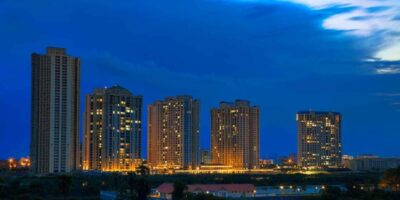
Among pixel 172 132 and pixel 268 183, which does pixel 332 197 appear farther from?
pixel 172 132

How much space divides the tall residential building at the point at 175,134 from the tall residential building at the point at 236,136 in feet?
40.5

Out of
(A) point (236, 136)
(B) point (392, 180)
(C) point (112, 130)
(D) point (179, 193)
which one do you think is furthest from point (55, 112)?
(A) point (236, 136)

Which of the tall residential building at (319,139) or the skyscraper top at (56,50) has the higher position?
the skyscraper top at (56,50)

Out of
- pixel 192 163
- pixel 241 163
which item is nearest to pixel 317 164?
pixel 241 163

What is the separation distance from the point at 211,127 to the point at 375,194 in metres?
111

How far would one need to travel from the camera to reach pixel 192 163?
139 meters

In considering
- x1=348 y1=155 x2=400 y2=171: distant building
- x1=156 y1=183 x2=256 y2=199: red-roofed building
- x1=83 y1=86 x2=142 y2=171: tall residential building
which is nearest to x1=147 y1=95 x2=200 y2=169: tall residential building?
x1=83 y1=86 x2=142 y2=171: tall residential building

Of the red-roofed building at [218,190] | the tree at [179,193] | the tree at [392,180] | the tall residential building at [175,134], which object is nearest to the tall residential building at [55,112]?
the red-roofed building at [218,190]

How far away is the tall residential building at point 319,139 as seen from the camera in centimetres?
16175

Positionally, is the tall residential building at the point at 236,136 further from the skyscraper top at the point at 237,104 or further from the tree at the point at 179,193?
the tree at the point at 179,193

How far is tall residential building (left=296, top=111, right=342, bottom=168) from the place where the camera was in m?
162

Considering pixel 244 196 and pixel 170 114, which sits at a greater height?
pixel 170 114

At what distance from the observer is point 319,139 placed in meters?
164

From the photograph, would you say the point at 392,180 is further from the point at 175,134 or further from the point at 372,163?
the point at 372,163
